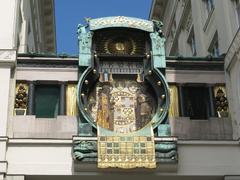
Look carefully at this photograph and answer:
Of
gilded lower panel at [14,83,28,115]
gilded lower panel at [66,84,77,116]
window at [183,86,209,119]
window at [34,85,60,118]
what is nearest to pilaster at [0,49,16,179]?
gilded lower panel at [14,83,28,115]

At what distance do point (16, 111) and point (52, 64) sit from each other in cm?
229

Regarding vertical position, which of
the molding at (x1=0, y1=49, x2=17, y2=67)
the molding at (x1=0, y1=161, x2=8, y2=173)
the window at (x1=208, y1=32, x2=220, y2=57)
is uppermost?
the window at (x1=208, y1=32, x2=220, y2=57)

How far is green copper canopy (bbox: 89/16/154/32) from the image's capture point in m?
22.1

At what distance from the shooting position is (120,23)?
2225 cm

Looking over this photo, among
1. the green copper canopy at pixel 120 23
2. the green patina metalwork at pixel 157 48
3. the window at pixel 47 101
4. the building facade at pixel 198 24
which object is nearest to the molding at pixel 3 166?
the window at pixel 47 101

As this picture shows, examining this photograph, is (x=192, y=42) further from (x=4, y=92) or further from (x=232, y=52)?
(x=4, y=92)

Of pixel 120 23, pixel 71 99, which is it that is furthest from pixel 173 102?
pixel 71 99

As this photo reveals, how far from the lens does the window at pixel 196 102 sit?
864 inches

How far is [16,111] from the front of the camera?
21.1 metres

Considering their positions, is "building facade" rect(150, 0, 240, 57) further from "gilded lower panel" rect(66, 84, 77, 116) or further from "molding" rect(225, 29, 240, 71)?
"gilded lower panel" rect(66, 84, 77, 116)

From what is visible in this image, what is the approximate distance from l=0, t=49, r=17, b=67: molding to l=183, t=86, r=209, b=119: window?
624 cm

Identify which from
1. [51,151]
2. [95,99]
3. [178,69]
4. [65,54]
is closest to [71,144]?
[51,151]

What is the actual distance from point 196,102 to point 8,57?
22.7 feet

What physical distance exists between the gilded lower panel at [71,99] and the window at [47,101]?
15.1 inches
